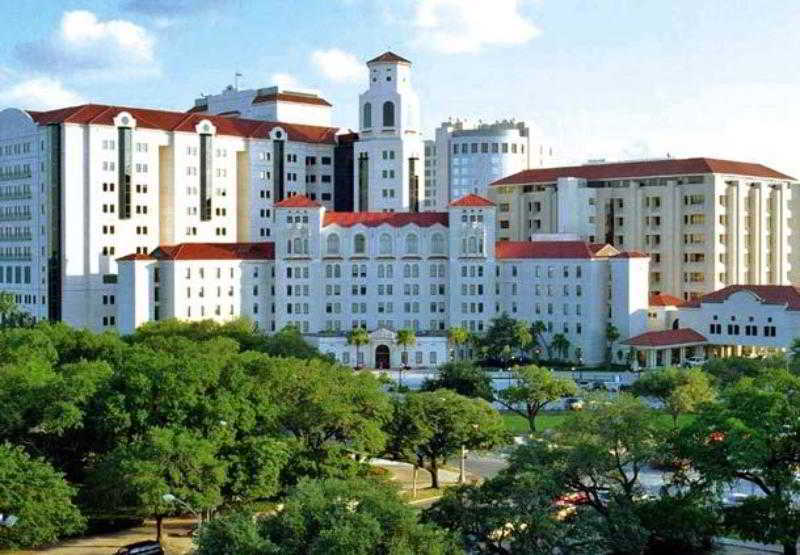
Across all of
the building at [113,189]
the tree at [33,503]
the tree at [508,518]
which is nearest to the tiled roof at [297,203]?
the building at [113,189]

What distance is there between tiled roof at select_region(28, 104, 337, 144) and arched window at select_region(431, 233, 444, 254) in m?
21.3

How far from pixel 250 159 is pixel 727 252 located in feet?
131

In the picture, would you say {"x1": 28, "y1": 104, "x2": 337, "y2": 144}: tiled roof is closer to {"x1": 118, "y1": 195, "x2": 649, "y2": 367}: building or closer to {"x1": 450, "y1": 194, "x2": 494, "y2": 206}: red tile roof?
{"x1": 118, "y1": 195, "x2": 649, "y2": 367}: building

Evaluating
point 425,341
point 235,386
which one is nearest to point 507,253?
point 425,341

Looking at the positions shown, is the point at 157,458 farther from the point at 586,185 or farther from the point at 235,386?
the point at 586,185

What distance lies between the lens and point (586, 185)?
11369 cm

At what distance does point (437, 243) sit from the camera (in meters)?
101

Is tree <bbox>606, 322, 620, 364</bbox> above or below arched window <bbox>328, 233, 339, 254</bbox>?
below

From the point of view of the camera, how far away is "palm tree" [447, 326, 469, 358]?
97250 millimetres

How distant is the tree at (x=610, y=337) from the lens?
97.2m

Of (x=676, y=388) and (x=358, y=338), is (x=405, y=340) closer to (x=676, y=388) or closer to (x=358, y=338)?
(x=358, y=338)

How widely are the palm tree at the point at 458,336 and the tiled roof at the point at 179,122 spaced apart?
89.2 feet

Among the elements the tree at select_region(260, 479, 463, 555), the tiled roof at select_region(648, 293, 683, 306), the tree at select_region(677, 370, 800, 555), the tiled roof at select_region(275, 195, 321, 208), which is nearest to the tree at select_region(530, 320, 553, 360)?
the tiled roof at select_region(648, 293, 683, 306)

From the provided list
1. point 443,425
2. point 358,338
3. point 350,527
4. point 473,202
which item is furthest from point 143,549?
point 473,202
